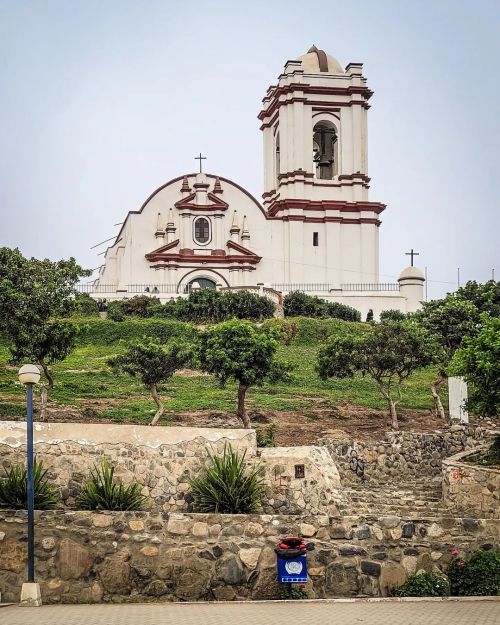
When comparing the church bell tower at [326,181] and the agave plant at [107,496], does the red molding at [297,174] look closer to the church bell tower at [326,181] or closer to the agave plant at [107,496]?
the church bell tower at [326,181]

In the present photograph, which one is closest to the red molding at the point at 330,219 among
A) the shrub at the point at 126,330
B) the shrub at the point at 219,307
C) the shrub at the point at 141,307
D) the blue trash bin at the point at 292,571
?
the shrub at the point at 219,307

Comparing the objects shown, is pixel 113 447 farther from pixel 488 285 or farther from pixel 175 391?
pixel 488 285

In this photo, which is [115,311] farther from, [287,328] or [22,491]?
[22,491]

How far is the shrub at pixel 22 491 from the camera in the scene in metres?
15.0

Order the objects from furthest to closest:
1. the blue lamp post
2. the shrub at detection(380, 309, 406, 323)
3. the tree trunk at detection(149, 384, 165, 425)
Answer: the shrub at detection(380, 309, 406, 323), the tree trunk at detection(149, 384, 165, 425), the blue lamp post

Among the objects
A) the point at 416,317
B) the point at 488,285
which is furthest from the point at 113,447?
the point at 488,285

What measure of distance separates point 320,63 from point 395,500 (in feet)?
141

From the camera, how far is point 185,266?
55.2 metres

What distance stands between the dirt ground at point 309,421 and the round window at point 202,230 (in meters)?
25.8

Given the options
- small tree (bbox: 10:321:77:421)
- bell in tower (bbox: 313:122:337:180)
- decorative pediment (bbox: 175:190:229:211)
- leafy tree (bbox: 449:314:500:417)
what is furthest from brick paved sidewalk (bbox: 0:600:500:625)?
bell in tower (bbox: 313:122:337:180)

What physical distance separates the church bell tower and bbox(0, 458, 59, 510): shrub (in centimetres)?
4107

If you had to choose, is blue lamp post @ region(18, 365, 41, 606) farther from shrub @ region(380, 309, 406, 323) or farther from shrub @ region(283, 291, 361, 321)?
shrub @ region(380, 309, 406, 323)

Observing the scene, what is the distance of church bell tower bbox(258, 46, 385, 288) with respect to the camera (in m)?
57.0

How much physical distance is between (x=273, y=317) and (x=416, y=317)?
12.8 m
